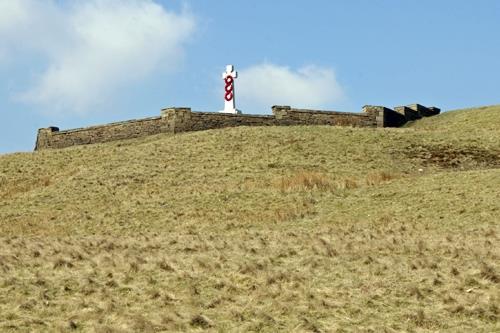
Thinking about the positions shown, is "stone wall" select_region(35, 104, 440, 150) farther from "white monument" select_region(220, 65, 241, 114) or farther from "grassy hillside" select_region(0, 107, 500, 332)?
"grassy hillside" select_region(0, 107, 500, 332)

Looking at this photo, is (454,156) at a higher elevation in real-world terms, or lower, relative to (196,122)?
lower

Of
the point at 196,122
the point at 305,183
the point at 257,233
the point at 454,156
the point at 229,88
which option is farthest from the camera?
the point at 229,88

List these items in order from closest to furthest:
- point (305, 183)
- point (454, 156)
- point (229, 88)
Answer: point (305, 183) → point (454, 156) → point (229, 88)

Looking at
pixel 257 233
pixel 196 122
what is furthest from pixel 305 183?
pixel 196 122

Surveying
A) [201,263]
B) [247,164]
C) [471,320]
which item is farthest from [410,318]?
[247,164]

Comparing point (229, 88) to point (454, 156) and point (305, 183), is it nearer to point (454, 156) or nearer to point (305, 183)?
point (454, 156)

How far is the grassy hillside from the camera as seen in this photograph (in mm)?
16766

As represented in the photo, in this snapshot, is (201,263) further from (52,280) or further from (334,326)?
(334,326)

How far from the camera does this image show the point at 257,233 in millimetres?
28734

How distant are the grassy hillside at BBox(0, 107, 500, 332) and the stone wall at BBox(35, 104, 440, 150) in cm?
249

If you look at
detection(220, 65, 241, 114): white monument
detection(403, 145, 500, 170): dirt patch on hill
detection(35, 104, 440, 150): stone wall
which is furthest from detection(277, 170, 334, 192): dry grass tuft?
detection(220, 65, 241, 114): white monument

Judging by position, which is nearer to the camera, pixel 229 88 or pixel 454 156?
pixel 454 156

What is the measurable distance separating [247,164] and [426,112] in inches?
1189

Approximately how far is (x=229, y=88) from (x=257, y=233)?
30270 mm
